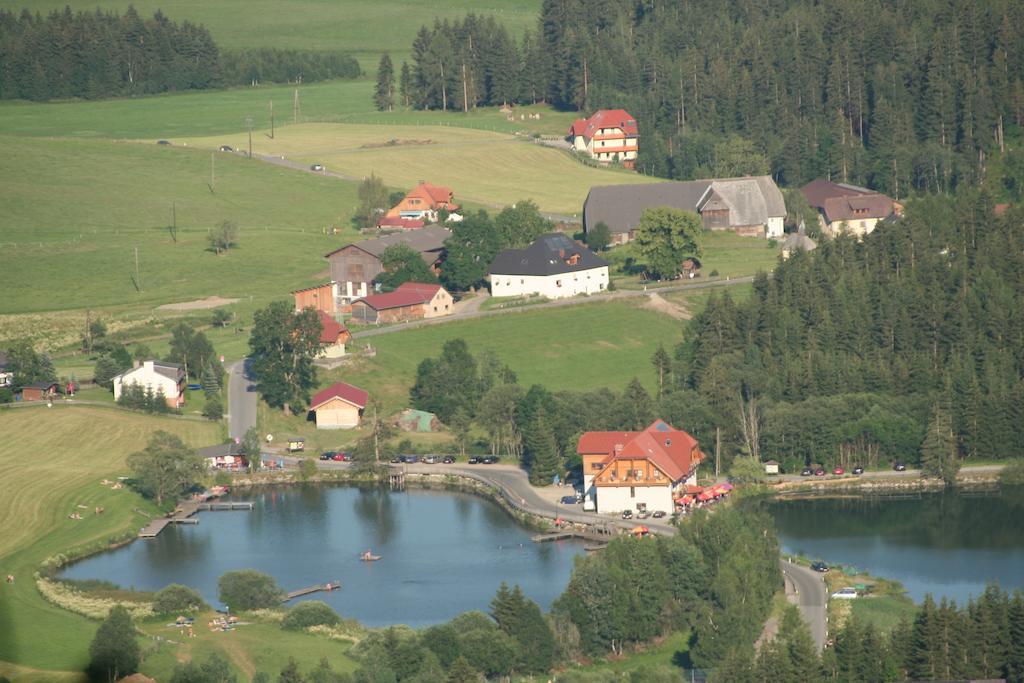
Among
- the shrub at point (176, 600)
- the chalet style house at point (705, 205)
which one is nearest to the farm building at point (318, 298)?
the chalet style house at point (705, 205)

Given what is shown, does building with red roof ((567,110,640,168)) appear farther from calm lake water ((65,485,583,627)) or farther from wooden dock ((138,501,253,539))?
wooden dock ((138,501,253,539))

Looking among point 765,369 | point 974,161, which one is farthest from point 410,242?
point 974,161

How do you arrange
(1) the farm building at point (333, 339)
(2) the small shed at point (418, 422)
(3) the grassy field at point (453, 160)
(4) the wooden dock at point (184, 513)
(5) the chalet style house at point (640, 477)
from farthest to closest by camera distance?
(3) the grassy field at point (453, 160)
(1) the farm building at point (333, 339)
(2) the small shed at point (418, 422)
(4) the wooden dock at point (184, 513)
(5) the chalet style house at point (640, 477)

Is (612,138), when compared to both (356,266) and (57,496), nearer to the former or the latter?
(356,266)

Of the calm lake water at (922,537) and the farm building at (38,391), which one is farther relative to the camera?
the farm building at (38,391)

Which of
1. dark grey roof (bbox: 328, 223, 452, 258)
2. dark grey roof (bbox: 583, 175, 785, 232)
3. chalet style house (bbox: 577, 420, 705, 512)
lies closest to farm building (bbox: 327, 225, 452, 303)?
dark grey roof (bbox: 328, 223, 452, 258)

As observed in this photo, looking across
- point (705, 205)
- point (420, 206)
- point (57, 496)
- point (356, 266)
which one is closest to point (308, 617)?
point (57, 496)

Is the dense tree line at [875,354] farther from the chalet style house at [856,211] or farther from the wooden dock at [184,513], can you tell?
the wooden dock at [184,513]
